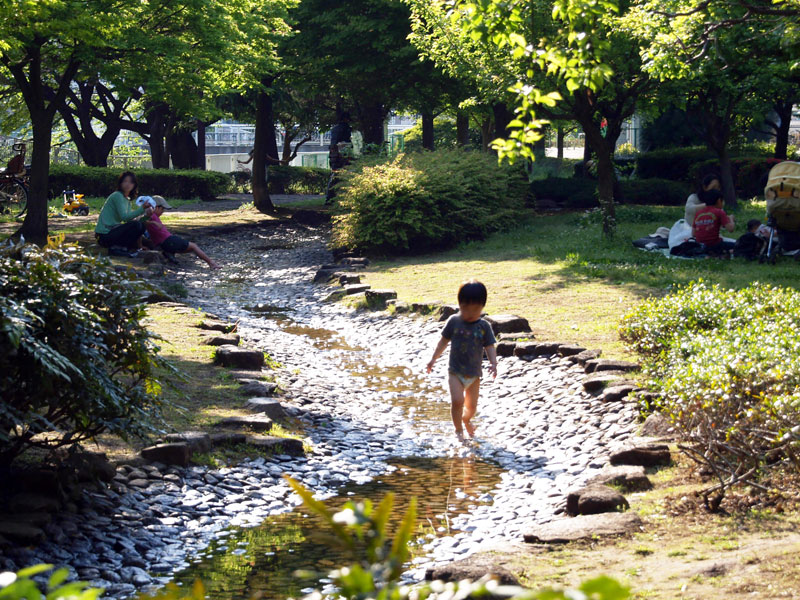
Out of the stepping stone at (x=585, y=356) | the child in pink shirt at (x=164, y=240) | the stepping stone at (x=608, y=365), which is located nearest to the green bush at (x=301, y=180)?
the child in pink shirt at (x=164, y=240)

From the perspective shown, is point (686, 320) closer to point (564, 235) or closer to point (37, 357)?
point (37, 357)

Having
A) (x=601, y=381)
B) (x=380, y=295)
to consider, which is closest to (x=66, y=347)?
(x=601, y=381)

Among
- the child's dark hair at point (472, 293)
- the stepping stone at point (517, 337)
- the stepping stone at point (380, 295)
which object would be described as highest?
the child's dark hair at point (472, 293)

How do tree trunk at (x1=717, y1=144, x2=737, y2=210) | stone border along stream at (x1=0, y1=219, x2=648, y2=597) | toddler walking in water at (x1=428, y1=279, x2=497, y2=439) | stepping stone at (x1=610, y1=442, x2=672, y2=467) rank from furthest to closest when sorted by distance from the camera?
1. tree trunk at (x1=717, y1=144, x2=737, y2=210)
2. toddler walking in water at (x1=428, y1=279, x2=497, y2=439)
3. stepping stone at (x1=610, y1=442, x2=672, y2=467)
4. stone border along stream at (x1=0, y1=219, x2=648, y2=597)

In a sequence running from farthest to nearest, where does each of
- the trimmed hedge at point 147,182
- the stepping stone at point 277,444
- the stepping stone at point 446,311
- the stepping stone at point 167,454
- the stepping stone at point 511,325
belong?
1. the trimmed hedge at point 147,182
2. the stepping stone at point 446,311
3. the stepping stone at point 511,325
4. the stepping stone at point 277,444
5. the stepping stone at point 167,454

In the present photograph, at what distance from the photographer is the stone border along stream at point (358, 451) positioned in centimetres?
496

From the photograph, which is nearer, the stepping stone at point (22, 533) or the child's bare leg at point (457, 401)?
the stepping stone at point (22, 533)

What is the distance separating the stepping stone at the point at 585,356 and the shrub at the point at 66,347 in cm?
453

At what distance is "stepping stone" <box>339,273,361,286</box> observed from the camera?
1578cm

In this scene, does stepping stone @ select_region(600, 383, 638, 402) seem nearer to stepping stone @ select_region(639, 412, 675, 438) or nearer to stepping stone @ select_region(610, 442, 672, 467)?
stepping stone @ select_region(639, 412, 675, 438)

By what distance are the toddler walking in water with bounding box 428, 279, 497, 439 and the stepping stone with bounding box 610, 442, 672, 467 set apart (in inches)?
72.2

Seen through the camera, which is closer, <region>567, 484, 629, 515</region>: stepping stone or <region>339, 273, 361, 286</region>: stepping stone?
<region>567, 484, 629, 515</region>: stepping stone

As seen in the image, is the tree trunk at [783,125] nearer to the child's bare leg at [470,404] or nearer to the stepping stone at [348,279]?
the stepping stone at [348,279]

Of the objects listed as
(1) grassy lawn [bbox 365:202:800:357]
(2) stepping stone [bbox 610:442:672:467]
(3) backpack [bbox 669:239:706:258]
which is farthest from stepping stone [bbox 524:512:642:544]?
(3) backpack [bbox 669:239:706:258]
